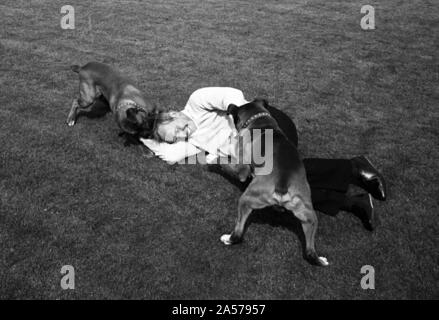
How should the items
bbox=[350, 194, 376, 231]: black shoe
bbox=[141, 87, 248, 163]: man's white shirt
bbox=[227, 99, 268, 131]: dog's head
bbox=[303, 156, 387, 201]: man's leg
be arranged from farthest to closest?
bbox=[141, 87, 248, 163]: man's white shirt < bbox=[227, 99, 268, 131]: dog's head < bbox=[303, 156, 387, 201]: man's leg < bbox=[350, 194, 376, 231]: black shoe

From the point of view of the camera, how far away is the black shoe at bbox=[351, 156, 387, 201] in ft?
18.3

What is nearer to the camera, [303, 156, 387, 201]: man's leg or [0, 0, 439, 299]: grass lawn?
[0, 0, 439, 299]: grass lawn

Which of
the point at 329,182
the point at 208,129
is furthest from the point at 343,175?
the point at 208,129

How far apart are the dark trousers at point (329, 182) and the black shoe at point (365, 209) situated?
15 cm

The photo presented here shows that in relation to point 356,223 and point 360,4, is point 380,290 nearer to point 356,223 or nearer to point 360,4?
point 356,223

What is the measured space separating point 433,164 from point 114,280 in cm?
523

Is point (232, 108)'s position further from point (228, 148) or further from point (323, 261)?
point (323, 261)

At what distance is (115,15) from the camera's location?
520 inches

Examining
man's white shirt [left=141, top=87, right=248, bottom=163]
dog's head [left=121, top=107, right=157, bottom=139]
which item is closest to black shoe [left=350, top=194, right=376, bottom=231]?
→ man's white shirt [left=141, top=87, right=248, bottom=163]

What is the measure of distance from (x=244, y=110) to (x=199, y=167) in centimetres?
Answer: 131

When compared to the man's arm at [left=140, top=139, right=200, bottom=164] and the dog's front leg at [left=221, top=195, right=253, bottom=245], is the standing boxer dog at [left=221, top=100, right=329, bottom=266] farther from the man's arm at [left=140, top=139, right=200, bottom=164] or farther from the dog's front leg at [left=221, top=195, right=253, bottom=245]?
the man's arm at [left=140, top=139, right=200, bottom=164]

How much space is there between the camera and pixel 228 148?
20.2ft

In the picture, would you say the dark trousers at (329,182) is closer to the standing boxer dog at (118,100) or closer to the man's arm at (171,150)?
the man's arm at (171,150)

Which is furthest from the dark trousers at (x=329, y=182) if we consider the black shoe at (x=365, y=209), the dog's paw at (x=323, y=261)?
the dog's paw at (x=323, y=261)
